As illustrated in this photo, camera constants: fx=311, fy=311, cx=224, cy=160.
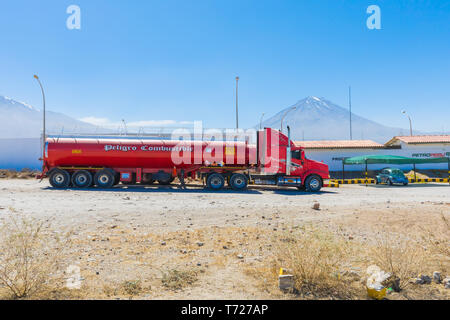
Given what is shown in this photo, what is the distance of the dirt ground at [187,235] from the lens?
16.3 ft

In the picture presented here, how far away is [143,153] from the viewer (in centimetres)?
2075

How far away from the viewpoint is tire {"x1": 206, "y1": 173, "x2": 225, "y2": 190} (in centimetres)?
2059

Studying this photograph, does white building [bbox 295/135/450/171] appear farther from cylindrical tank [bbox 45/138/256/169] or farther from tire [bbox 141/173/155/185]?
tire [bbox 141/173/155/185]

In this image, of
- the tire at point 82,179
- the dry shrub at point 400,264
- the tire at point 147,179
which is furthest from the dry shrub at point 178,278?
the tire at point 82,179

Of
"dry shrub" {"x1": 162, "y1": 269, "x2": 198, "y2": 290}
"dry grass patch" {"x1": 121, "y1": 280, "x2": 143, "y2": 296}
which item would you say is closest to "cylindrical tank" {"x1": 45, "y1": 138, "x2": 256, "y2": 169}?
"dry shrub" {"x1": 162, "y1": 269, "x2": 198, "y2": 290}

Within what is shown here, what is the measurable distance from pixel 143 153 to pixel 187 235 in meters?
13.6

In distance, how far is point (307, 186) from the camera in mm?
20344

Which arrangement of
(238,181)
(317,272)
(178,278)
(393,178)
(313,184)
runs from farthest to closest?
(393,178), (238,181), (313,184), (178,278), (317,272)

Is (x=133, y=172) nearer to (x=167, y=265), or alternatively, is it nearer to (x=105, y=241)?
(x=105, y=241)

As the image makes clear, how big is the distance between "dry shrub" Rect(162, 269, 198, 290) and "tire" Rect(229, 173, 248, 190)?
49.8ft

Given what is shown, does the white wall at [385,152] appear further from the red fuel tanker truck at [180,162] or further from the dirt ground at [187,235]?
the dirt ground at [187,235]

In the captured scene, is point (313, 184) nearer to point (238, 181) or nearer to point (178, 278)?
point (238, 181)

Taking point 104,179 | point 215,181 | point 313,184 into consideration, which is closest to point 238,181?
point 215,181
